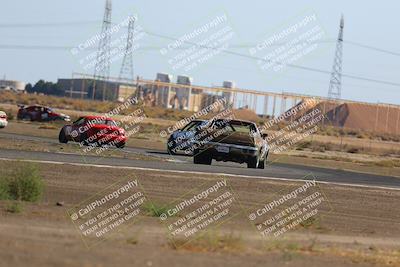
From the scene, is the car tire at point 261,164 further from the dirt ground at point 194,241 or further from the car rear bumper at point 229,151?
the dirt ground at point 194,241

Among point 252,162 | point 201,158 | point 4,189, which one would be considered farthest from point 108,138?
point 4,189

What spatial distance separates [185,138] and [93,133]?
5.47 metres

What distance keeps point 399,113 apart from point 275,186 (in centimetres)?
13618

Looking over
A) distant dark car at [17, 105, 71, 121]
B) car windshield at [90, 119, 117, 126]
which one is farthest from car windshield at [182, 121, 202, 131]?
distant dark car at [17, 105, 71, 121]

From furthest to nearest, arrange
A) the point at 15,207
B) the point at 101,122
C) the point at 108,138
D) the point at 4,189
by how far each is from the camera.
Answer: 1. the point at 101,122
2. the point at 108,138
3. the point at 4,189
4. the point at 15,207

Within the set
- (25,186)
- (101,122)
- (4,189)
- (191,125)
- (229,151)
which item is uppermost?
(191,125)

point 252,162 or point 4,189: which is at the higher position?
point 252,162

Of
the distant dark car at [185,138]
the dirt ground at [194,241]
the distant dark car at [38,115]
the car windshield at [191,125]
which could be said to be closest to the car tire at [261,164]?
the distant dark car at [185,138]

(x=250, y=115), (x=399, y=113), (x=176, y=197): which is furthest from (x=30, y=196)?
(x=399, y=113)

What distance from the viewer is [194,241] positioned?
13.4 meters

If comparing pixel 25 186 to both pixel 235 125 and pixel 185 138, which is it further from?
pixel 185 138

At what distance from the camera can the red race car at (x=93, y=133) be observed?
3772 cm

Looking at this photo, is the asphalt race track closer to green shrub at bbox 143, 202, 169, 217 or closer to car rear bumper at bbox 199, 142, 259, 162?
car rear bumper at bbox 199, 142, 259, 162

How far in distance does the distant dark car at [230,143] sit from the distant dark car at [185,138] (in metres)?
1.93
